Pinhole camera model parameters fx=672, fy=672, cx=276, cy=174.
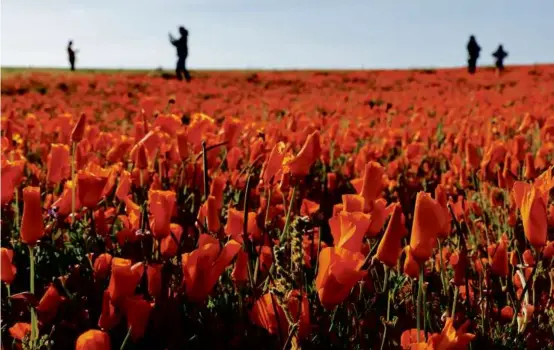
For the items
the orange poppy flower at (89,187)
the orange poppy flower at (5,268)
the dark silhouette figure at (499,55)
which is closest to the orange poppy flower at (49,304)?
the orange poppy flower at (5,268)

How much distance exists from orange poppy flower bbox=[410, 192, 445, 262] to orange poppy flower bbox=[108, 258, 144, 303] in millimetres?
634

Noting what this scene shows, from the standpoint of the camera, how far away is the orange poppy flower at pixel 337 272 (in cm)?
131

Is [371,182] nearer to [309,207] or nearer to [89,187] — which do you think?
[309,207]

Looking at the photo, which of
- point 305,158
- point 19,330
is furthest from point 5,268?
point 305,158

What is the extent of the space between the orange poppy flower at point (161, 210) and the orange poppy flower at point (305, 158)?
34 cm

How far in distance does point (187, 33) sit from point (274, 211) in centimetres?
2249

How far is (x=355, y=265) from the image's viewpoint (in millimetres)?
1321

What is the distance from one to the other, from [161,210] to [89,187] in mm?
350

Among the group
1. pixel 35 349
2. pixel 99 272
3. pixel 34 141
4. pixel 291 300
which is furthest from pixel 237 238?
pixel 34 141

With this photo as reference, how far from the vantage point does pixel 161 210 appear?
5.85 ft

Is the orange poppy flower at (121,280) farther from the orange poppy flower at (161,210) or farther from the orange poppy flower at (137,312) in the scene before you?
the orange poppy flower at (161,210)

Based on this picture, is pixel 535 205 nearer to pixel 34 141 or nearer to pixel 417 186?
pixel 417 186

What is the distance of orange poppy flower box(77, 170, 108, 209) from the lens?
6.57 ft

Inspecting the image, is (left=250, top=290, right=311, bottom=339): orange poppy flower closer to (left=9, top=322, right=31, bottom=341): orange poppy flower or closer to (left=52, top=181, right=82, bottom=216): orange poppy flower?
(left=9, top=322, right=31, bottom=341): orange poppy flower
